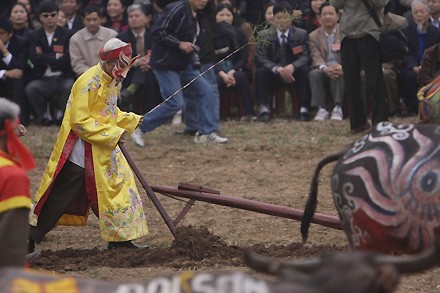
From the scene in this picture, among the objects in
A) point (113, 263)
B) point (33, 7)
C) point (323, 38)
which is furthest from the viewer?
point (33, 7)

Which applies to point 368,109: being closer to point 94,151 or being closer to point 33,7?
point 33,7

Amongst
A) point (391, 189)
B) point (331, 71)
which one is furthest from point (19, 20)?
point (391, 189)

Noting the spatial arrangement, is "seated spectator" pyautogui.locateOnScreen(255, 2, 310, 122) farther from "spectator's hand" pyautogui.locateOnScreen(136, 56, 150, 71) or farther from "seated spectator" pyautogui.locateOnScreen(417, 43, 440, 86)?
"seated spectator" pyautogui.locateOnScreen(417, 43, 440, 86)

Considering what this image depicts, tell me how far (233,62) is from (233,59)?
→ 1.5 inches

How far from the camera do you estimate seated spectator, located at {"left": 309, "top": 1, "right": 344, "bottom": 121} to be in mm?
13922

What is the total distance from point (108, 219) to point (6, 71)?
270 inches

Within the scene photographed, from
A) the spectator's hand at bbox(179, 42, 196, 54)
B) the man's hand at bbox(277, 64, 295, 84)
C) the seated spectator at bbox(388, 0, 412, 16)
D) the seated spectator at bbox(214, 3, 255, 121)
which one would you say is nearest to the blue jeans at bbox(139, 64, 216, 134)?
the spectator's hand at bbox(179, 42, 196, 54)

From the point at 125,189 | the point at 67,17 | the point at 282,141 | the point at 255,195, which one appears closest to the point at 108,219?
the point at 125,189

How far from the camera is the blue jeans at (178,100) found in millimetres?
12555

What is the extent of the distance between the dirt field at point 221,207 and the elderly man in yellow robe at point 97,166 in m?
0.22

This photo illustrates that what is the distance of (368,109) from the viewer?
1408 centimetres

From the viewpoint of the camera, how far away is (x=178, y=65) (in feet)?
41.6

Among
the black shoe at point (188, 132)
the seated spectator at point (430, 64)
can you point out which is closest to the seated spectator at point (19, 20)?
the black shoe at point (188, 132)

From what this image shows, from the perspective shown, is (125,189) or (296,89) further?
(296,89)
